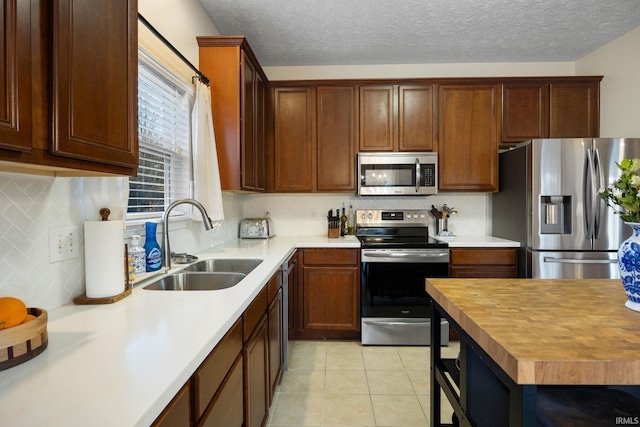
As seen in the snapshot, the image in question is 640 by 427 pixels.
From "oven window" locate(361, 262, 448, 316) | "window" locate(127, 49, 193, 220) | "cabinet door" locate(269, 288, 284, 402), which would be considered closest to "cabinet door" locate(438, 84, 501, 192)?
"oven window" locate(361, 262, 448, 316)

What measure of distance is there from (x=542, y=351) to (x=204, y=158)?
6.76 ft

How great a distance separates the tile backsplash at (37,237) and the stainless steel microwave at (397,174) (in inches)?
93.7

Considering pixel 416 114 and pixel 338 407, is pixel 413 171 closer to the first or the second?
pixel 416 114

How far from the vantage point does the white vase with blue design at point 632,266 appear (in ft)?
3.51


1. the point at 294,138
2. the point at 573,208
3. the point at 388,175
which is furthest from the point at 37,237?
the point at 573,208

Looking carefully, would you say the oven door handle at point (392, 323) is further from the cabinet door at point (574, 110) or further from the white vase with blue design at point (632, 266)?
the cabinet door at point (574, 110)

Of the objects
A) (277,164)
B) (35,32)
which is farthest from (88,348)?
(277,164)

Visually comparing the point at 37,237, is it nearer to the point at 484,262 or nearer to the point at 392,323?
the point at 392,323

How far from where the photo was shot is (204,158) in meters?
2.24

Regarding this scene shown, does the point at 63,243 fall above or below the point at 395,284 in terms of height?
above

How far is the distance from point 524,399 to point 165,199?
6.67 ft

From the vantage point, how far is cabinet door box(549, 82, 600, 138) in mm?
3201

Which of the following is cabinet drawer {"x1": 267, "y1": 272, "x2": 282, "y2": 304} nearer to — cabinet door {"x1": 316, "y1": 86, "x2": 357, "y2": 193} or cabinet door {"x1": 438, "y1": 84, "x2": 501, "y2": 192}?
cabinet door {"x1": 316, "y1": 86, "x2": 357, "y2": 193}

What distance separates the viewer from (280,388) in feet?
7.49
